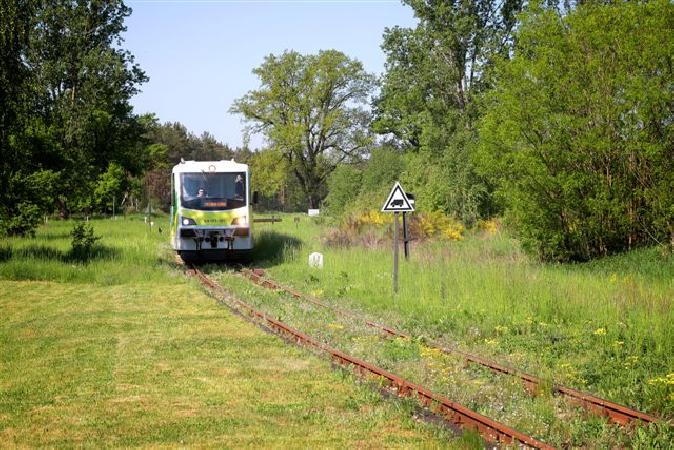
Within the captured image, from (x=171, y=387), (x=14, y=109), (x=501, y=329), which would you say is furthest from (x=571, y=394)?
(x=14, y=109)

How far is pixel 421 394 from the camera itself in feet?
26.1

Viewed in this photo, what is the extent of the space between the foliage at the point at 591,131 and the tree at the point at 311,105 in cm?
4646

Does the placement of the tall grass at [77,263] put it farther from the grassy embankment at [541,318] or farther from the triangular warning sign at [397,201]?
the triangular warning sign at [397,201]

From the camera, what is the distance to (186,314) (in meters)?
14.3

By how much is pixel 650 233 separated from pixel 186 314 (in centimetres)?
1278

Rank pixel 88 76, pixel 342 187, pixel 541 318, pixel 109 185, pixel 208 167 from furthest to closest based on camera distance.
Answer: pixel 109 185 < pixel 88 76 < pixel 342 187 < pixel 208 167 < pixel 541 318

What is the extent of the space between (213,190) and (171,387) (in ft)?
47.8

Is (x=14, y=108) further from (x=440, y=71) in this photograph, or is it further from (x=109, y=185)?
(x=109, y=185)

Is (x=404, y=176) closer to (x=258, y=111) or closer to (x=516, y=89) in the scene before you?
(x=516, y=89)

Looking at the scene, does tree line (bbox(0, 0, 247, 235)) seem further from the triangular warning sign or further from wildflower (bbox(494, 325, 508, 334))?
wildflower (bbox(494, 325, 508, 334))

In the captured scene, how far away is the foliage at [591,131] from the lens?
19062 mm

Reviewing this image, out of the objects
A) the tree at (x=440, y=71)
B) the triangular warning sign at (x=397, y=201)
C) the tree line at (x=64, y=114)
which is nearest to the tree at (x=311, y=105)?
the tree line at (x=64, y=114)

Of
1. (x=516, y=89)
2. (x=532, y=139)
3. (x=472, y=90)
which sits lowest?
(x=532, y=139)

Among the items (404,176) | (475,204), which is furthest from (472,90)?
(475,204)
